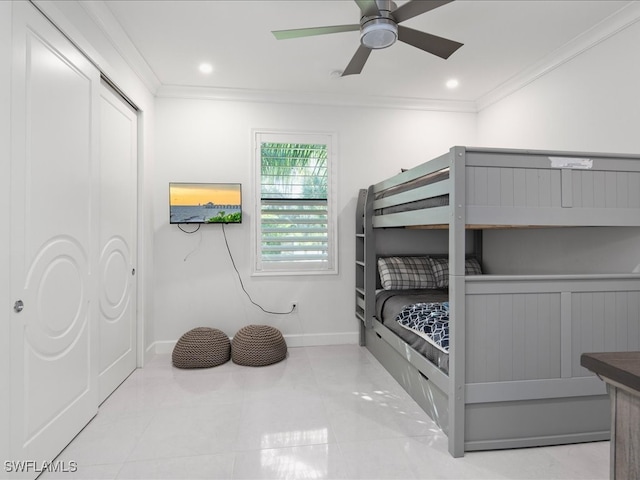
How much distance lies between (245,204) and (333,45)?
1688 millimetres

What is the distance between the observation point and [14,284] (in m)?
1.56

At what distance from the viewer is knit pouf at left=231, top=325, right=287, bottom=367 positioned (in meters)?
3.18

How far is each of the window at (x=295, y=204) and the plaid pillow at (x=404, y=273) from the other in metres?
0.57

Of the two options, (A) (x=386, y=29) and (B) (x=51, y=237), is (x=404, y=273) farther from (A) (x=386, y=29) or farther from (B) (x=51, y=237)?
(B) (x=51, y=237)

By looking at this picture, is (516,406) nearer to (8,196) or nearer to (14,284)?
(14,284)

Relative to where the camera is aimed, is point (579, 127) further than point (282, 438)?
Yes

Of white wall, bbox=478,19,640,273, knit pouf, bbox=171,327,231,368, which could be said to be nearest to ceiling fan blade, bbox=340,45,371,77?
white wall, bbox=478,19,640,273

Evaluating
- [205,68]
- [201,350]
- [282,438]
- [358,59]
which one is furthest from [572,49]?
[201,350]

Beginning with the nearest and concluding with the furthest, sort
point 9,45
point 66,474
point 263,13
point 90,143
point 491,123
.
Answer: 1. point 9,45
2. point 66,474
3. point 90,143
4. point 263,13
5. point 491,123

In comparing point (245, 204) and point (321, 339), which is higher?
point (245, 204)

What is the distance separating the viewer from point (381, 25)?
6.30 feet

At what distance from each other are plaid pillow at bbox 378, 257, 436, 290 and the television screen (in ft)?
5.01

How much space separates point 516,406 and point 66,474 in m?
2.33

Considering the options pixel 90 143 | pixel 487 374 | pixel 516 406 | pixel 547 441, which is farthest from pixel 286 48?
pixel 547 441
